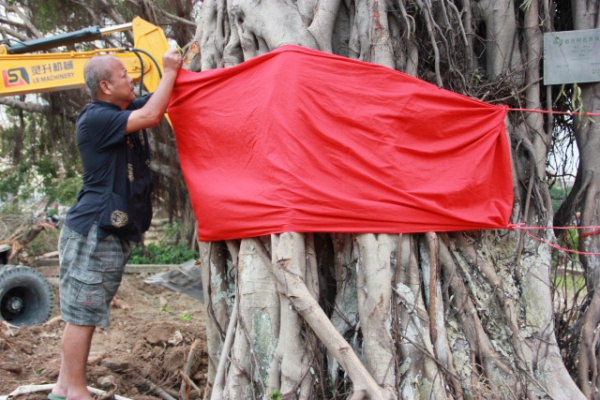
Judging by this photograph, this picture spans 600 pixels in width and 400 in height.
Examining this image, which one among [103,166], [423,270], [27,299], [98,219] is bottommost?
[27,299]

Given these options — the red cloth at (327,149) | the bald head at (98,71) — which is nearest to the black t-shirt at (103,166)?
the bald head at (98,71)

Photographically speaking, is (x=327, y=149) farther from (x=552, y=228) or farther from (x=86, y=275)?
(x=552, y=228)

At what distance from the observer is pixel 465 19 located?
4.43 m

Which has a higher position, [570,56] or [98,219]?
[570,56]

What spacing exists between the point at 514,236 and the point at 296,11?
2.14m

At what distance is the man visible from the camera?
3.67 meters

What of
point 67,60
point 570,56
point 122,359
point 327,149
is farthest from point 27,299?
point 570,56

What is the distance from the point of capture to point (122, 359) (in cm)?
505

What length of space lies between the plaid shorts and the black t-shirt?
0.20 feet

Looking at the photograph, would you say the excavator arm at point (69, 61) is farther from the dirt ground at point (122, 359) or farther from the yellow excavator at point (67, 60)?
the dirt ground at point (122, 359)

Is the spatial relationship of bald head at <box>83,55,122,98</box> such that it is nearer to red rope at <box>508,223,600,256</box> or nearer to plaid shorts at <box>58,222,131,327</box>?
plaid shorts at <box>58,222,131,327</box>

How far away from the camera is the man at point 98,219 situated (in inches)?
144

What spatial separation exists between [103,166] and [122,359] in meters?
2.03

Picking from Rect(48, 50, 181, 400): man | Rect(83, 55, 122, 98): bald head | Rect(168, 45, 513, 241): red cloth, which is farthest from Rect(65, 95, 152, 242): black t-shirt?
Rect(168, 45, 513, 241): red cloth
